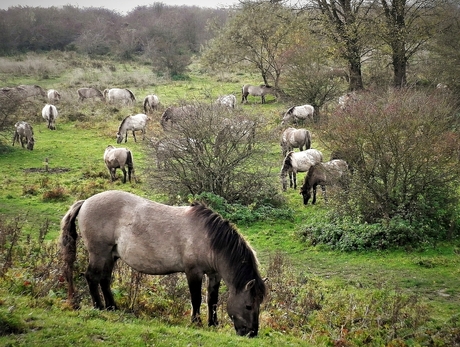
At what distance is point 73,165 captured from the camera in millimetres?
20297

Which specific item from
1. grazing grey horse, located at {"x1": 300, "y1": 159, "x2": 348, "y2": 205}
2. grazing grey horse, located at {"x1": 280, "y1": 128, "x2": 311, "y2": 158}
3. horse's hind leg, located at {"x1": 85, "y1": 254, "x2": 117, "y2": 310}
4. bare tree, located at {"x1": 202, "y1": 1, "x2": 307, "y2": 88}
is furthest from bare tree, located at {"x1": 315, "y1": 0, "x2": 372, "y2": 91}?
horse's hind leg, located at {"x1": 85, "y1": 254, "x2": 117, "y2": 310}

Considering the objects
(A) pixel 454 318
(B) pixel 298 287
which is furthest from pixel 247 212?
(A) pixel 454 318

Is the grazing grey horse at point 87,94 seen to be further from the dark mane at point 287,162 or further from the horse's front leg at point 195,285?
the horse's front leg at point 195,285

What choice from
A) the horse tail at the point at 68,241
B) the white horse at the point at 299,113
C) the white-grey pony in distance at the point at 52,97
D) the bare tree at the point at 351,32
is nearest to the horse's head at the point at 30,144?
the white-grey pony in distance at the point at 52,97

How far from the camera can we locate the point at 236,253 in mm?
6137

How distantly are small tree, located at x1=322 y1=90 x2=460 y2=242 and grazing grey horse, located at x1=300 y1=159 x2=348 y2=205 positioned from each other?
5.27 ft

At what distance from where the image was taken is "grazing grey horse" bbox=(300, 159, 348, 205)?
14422 mm

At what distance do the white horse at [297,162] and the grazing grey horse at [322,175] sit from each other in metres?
1.18

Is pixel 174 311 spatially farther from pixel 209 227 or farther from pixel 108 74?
pixel 108 74

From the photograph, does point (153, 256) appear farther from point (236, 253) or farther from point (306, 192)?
point (306, 192)

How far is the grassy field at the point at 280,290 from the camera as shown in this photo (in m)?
5.41

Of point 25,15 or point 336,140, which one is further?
point 25,15

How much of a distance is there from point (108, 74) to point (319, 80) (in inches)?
972

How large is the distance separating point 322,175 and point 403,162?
4.00 m
